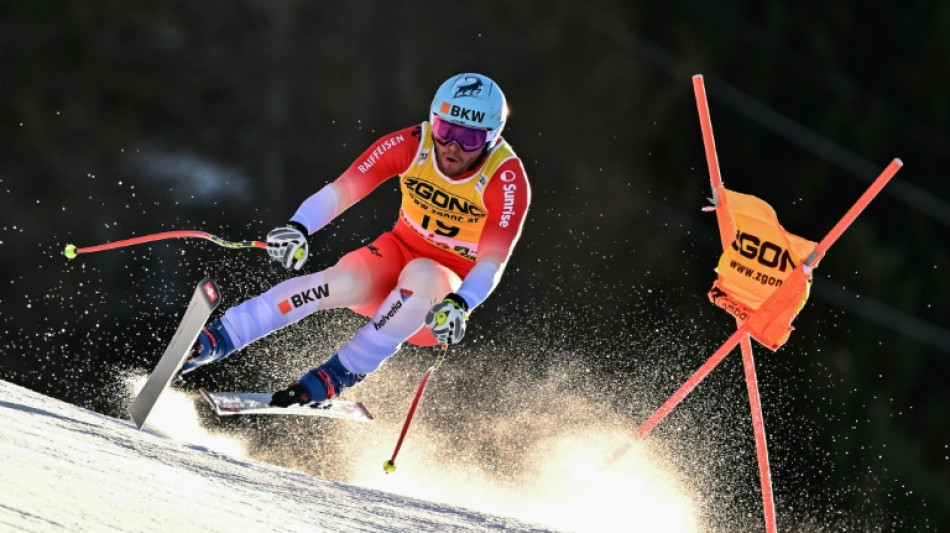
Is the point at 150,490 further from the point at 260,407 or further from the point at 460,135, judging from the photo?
the point at 460,135

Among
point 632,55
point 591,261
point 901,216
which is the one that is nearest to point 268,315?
point 591,261

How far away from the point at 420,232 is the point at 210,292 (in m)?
1.16

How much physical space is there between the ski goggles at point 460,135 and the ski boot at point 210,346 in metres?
1.13

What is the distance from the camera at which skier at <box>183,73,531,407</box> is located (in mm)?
4855

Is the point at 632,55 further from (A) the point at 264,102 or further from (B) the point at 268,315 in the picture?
(B) the point at 268,315

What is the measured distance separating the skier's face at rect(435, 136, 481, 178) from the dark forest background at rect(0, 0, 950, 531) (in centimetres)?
248

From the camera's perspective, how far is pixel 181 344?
4426 mm

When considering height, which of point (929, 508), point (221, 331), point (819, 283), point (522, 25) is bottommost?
point (221, 331)

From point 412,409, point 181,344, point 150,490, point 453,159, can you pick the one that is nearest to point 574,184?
point 453,159

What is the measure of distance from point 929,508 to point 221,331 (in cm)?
537

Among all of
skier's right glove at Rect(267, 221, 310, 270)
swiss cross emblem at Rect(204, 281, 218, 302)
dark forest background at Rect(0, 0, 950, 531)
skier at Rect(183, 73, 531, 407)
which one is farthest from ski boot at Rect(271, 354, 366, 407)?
dark forest background at Rect(0, 0, 950, 531)

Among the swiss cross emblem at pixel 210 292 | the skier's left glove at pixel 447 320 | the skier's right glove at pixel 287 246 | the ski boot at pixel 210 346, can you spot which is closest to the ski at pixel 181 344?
the swiss cross emblem at pixel 210 292

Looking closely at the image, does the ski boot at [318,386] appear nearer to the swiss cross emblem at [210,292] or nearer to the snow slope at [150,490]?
the snow slope at [150,490]

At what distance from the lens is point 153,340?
23.2ft
